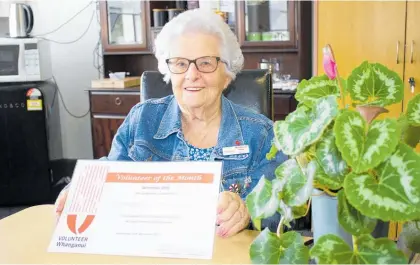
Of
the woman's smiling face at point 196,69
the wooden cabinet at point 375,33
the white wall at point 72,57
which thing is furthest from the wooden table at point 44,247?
the white wall at point 72,57

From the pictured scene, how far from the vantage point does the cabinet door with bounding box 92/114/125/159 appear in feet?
10.5

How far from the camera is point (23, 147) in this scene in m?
3.25

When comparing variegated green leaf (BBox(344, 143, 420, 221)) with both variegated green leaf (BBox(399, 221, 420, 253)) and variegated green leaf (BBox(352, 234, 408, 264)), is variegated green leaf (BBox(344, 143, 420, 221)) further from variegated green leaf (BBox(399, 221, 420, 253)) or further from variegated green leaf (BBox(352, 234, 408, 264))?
variegated green leaf (BBox(399, 221, 420, 253))

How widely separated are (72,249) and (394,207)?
617 millimetres

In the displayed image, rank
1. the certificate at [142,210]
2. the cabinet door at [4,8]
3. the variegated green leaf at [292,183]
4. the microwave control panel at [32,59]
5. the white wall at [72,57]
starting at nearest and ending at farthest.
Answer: the variegated green leaf at [292,183] → the certificate at [142,210] → the microwave control panel at [32,59] → the cabinet door at [4,8] → the white wall at [72,57]

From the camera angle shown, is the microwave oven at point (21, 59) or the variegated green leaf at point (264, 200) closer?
the variegated green leaf at point (264, 200)

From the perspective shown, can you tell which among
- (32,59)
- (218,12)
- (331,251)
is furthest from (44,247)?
(32,59)

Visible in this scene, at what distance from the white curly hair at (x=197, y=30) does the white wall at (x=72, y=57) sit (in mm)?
2283

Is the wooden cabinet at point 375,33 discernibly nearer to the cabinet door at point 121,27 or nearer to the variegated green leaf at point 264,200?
the cabinet door at point 121,27

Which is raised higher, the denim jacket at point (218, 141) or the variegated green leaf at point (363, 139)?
the variegated green leaf at point (363, 139)

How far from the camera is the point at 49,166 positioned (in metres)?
3.31

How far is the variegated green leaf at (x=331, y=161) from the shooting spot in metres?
0.62

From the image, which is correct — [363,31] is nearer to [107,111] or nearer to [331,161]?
[107,111]

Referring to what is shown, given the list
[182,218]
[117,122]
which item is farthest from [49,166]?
[182,218]
